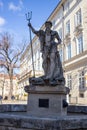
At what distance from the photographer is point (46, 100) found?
7.45 metres

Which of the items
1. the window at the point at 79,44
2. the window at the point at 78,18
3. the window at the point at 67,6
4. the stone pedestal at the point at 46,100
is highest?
the window at the point at 67,6

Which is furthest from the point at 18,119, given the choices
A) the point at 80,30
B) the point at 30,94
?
the point at 80,30

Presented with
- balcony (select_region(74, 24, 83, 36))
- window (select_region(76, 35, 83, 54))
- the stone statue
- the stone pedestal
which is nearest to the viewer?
the stone pedestal

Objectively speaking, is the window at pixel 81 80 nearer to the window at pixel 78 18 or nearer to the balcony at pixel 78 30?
the balcony at pixel 78 30

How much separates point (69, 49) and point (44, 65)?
82.1 ft

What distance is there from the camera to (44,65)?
820 cm

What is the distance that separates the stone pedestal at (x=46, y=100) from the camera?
7375 millimetres

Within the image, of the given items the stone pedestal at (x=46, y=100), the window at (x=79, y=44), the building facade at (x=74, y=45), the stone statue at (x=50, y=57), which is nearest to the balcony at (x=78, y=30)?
the building facade at (x=74, y=45)

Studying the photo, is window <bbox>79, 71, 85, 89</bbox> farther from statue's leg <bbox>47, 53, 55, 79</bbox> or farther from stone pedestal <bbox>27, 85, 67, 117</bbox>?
stone pedestal <bbox>27, 85, 67, 117</bbox>

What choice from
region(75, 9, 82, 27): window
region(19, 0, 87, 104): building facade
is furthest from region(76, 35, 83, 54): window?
region(75, 9, 82, 27): window

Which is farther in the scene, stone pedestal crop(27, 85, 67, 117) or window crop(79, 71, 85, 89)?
window crop(79, 71, 85, 89)

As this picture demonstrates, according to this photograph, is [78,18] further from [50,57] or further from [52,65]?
[52,65]

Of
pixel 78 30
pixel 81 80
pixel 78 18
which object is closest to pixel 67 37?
pixel 78 30

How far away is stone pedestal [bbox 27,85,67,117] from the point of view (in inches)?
290
